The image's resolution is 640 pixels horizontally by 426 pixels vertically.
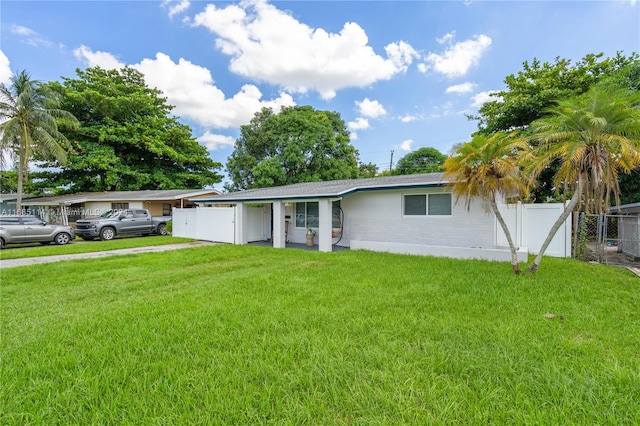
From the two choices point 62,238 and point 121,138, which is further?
point 121,138

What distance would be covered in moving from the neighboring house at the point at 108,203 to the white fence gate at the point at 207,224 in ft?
14.1

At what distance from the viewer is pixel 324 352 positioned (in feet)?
10.2

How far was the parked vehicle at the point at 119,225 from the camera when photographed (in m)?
14.9

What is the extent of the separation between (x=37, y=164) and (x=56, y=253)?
21950mm

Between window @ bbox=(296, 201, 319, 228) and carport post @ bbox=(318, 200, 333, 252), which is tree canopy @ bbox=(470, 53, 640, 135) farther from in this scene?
window @ bbox=(296, 201, 319, 228)

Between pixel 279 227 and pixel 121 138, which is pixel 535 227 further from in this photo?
pixel 121 138

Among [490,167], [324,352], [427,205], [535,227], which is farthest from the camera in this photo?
[427,205]

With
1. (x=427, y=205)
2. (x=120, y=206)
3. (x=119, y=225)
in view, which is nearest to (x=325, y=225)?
(x=427, y=205)

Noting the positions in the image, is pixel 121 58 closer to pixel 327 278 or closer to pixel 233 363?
pixel 327 278

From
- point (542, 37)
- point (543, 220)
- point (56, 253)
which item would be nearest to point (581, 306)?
point (543, 220)

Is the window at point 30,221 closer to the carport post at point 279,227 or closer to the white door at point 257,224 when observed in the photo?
the white door at point 257,224

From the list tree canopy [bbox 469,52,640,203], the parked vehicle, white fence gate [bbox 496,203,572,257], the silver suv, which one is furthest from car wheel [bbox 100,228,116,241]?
tree canopy [bbox 469,52,640,203]

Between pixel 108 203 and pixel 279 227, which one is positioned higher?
pixel 108 203

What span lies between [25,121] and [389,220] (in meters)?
24.3
